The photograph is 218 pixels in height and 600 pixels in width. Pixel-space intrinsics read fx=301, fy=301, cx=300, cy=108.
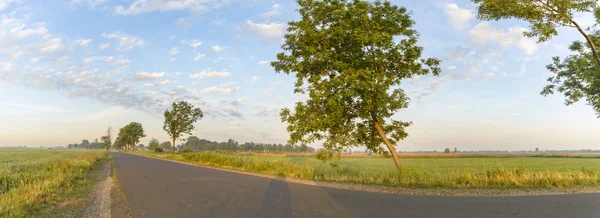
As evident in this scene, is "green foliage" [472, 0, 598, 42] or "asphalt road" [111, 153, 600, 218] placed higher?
"green foliage" [472, 0, 598, 42]

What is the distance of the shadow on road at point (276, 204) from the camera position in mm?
7117

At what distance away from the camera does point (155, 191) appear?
10859 millimetres

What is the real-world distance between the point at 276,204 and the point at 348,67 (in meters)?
8.86

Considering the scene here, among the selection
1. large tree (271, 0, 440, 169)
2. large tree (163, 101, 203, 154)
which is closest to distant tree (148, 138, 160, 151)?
large tree (163, 101, 203, 154)

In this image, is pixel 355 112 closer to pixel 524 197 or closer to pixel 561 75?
pixel 524 197

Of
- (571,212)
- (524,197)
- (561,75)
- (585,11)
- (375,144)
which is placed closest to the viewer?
(571,212)

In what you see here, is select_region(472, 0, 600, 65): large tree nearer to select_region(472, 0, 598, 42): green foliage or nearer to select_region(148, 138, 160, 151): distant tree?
select_region(472, 0, 598, 42): green foliage

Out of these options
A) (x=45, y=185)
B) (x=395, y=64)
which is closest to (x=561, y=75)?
(x=395, y=64)

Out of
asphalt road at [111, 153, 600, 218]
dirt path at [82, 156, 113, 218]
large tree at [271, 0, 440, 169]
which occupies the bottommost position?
dirt path at [82, 156, 113, 218]

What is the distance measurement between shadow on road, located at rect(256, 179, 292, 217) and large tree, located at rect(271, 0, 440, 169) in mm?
4897

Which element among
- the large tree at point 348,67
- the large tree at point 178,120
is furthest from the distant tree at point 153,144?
the large tree at point 348,67

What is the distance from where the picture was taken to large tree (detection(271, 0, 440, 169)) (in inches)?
564

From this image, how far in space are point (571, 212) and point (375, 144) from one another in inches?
352

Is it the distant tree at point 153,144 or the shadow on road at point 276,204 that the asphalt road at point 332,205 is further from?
the distant tree at point 153,144
